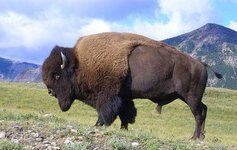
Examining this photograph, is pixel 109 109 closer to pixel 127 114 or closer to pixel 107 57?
pixel 127 114

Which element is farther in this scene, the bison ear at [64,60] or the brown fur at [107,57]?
the bison ear at [64,60]

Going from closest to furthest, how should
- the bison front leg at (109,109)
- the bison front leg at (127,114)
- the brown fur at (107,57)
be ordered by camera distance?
the bison front leg at (109,109)
the brown fur at (107,57)
the bison front leg at (127,114)

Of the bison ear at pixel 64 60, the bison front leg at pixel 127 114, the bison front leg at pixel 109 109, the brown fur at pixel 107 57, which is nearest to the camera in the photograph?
the bison front leg at pixel 109 109

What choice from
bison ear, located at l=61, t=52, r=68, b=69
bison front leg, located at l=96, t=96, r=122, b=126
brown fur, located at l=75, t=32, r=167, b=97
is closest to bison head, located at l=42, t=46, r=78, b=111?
bison ear, located at l=61, t=52, r=68, b=69

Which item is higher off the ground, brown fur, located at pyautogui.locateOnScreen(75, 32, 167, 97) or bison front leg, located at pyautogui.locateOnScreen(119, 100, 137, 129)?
brown fur, located at pyautogui.locateOnScreen(75, 32, 167, 97)

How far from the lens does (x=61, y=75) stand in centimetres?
1527

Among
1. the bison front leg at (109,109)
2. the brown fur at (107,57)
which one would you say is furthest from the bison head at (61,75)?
the bison front leg at (109,109)

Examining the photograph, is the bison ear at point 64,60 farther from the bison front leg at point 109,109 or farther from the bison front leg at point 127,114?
the bison front leg at point 127,114

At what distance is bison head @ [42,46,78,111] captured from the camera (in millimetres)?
15008

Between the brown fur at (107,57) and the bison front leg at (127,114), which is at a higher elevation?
the brown fur at (107,57)

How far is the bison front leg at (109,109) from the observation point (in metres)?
14.0

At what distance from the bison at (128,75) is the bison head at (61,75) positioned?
4 centimetres

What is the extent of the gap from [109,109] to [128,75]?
116 cm

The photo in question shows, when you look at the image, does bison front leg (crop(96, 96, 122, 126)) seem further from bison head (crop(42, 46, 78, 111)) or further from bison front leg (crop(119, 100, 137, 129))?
bison head (crop(42, 46, 78, 111))
